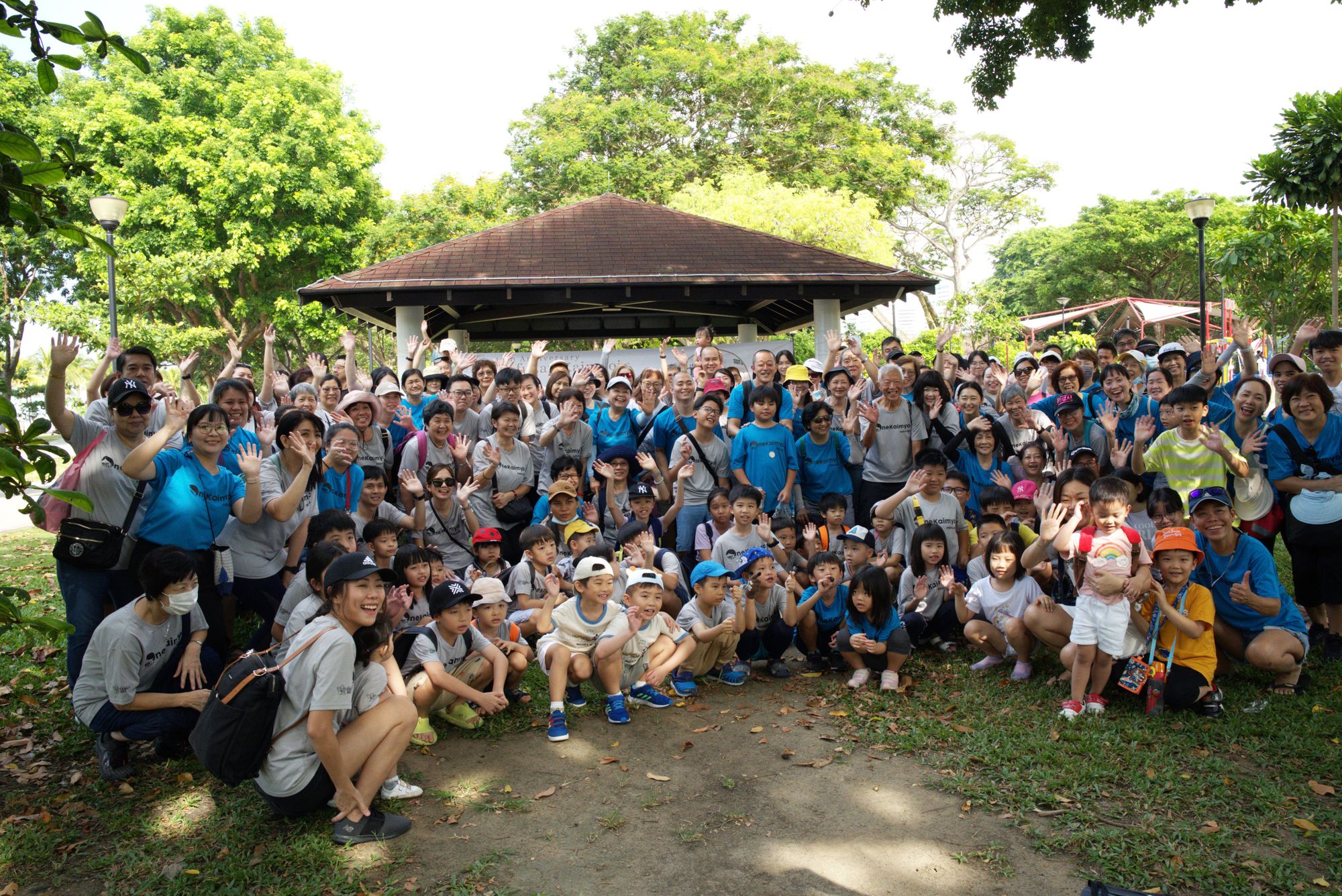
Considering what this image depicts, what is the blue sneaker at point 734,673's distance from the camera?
607 cm

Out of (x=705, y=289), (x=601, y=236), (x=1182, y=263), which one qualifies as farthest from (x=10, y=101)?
(x=1182, y=263)

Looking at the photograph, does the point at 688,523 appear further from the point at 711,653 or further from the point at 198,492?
the point at 198,492

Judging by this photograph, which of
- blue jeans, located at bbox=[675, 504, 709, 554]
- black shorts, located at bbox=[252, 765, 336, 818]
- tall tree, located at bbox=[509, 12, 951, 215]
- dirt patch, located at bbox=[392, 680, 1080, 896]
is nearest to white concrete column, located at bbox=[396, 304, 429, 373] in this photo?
blue jeans, located at bbox=[675, 504, 709, 554]

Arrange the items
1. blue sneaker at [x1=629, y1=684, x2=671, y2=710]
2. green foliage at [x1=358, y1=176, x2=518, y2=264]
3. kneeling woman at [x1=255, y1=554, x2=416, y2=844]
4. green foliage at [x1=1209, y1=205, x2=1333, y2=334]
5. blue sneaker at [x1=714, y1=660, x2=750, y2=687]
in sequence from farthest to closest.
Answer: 1. green foliage at [x1=358, y1=176, x2=518, y2=264]
2. green foliage at [x1=1209, y1=205, x2=1333, y2=334]
3. blue sneaker at [x1=714, y1=660, x2=750, y2=687]
4. blue sneaker at [x1=629, y1=684, x2=671, y2=710]
5. kneeling woman at [x1=255, y1=554, x2=416, y2=844]

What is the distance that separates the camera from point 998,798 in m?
4.34

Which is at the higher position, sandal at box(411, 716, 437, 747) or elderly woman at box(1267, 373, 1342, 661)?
elderly woman at box(1267, 373, 1342, 661)

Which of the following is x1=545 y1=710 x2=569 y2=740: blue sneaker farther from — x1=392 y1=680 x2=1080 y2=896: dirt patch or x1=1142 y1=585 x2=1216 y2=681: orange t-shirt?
x1=1142 y1=585 x2=1216 y2=681: orange t-shirt

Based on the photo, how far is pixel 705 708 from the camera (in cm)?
563

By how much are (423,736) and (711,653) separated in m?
1.94

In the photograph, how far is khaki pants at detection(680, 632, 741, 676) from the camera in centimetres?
591

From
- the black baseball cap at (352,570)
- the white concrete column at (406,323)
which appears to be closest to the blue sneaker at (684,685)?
the black baseball cap at (352,570)

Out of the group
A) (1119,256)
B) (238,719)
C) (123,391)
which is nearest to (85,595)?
(123,391)

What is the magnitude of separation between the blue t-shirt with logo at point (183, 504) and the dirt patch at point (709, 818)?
1805mm

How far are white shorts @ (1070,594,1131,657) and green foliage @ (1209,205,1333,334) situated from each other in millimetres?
15479
